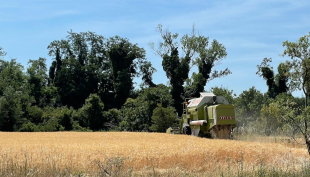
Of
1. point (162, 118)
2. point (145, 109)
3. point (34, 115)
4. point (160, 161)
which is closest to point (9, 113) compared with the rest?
point (34, 115)

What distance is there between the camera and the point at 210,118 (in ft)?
71.2

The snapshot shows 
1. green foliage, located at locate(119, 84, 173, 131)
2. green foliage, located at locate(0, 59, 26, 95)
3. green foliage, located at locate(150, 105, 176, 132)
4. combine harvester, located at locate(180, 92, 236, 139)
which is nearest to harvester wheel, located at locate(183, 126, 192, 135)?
combine harvester, located at locate(180, 92, 236, 139)

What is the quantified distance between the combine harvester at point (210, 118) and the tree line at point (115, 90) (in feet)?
31.1

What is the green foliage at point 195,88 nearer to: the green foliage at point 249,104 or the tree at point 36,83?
the green foliage at point 249,104

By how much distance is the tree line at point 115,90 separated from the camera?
133ft

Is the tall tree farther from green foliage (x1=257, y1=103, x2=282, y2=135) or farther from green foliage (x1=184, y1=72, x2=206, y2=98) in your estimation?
green foliage (x1=257, y1=103, x2=282, y2=135)

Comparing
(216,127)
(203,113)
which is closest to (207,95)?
(203,113)

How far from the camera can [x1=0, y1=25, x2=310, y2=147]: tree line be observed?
133ft

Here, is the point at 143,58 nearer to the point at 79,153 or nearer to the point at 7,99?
the point at 7,99

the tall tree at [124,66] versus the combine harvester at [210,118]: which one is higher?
the tall tree at [124,66]

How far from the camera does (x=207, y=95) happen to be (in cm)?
2347

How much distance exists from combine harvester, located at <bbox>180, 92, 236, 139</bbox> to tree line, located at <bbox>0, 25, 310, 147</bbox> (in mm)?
9472

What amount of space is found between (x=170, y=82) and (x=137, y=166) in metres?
39.7

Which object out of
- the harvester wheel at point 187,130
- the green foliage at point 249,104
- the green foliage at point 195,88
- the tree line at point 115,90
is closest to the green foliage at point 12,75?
the tree line at point 115,90
